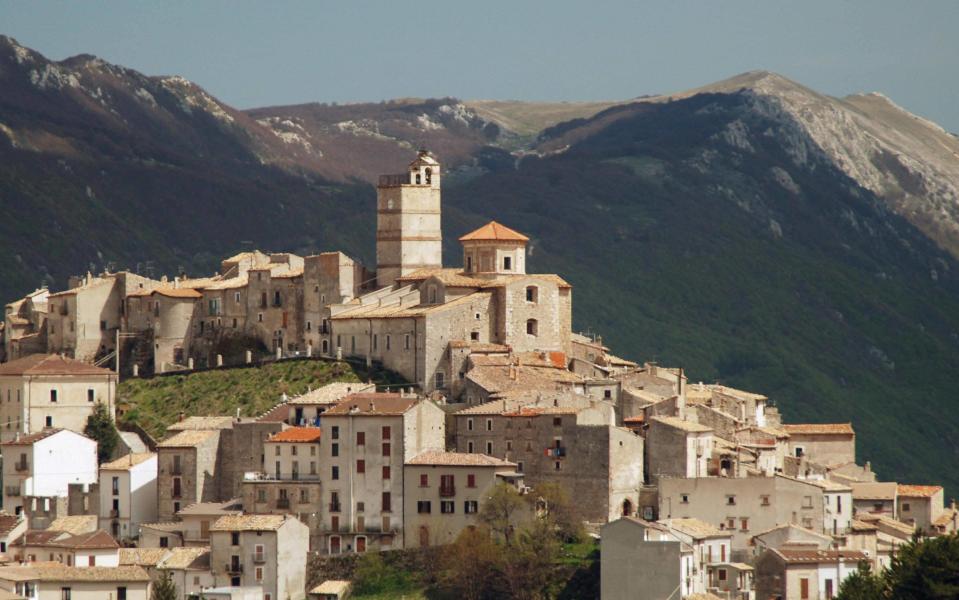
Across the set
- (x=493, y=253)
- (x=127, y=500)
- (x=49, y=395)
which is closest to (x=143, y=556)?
(x=127, y=500)

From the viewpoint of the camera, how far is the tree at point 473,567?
101375 mm

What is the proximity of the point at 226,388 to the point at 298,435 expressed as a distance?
54.8 feet

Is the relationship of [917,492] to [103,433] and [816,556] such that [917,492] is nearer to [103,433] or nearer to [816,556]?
[816,556]

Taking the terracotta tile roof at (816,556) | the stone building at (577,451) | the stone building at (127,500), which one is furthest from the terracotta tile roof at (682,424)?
the stone building at (127,500)

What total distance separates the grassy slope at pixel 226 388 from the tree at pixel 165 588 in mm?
16589

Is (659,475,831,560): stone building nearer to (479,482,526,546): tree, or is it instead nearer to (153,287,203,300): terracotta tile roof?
(479,482,526,546): tree

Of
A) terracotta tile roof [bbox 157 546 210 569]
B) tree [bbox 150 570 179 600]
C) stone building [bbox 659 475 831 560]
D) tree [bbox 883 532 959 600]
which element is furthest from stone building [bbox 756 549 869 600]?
tree [bbox 150 570 179 600]

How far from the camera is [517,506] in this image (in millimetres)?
102938

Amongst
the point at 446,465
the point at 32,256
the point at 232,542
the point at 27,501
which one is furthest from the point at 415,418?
the point at 32,256

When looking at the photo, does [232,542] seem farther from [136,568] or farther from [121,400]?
[121,400]

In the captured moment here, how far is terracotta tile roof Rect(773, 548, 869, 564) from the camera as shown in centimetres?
10075

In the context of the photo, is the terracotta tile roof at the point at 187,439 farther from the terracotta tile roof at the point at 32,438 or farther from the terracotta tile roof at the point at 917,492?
the terracotta tile roof at the point at 917,492

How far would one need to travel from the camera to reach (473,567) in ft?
332

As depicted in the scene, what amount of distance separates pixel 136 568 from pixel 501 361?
20.6m
